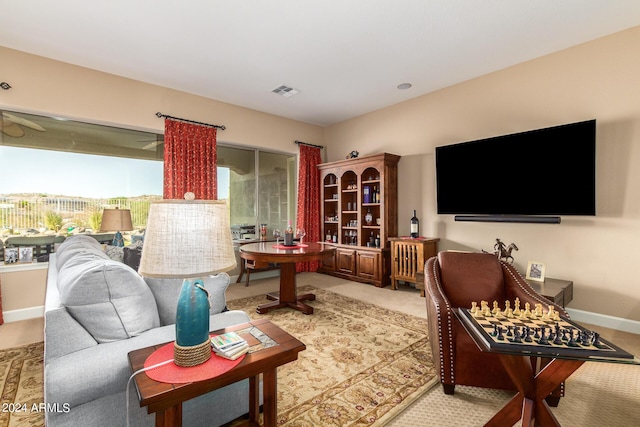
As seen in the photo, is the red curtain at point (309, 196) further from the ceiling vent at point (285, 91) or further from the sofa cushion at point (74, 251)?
the sofa cushion at point (74, 251)

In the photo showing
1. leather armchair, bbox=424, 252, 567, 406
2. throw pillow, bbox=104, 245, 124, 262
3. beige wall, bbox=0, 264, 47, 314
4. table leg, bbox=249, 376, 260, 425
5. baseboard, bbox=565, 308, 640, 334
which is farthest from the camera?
beige wall, bbox=0, 264, 47, 314

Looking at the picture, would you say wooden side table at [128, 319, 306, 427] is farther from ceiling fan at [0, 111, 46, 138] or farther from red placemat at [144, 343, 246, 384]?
ceiling fan at [0, 111, 46, 138]

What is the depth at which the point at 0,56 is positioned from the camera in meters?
3.21

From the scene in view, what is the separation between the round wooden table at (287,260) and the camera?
10.3 feet

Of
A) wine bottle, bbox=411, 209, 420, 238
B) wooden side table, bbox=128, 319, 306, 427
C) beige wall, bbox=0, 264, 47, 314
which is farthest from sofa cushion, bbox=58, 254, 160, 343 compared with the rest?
wine bottle, bbox=411, 209, 420, 238

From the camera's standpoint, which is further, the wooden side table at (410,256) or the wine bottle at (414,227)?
the wine bottle at (414,227)

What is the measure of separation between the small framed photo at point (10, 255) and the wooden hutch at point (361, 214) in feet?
13.8

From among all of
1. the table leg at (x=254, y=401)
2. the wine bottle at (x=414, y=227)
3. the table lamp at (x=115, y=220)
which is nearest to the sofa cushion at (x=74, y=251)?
the table lamp at (x=115, y=220)

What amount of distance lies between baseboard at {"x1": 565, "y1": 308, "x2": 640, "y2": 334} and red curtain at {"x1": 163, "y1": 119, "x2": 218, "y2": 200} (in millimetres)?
4749

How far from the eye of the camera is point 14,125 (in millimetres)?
3459

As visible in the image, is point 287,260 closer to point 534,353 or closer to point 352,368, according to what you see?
point 352,368

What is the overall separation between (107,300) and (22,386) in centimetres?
142

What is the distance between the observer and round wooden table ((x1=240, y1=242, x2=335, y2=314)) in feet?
10.3

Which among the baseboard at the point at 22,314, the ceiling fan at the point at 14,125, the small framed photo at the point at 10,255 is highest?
the ceiling fan at the point at 14,125
